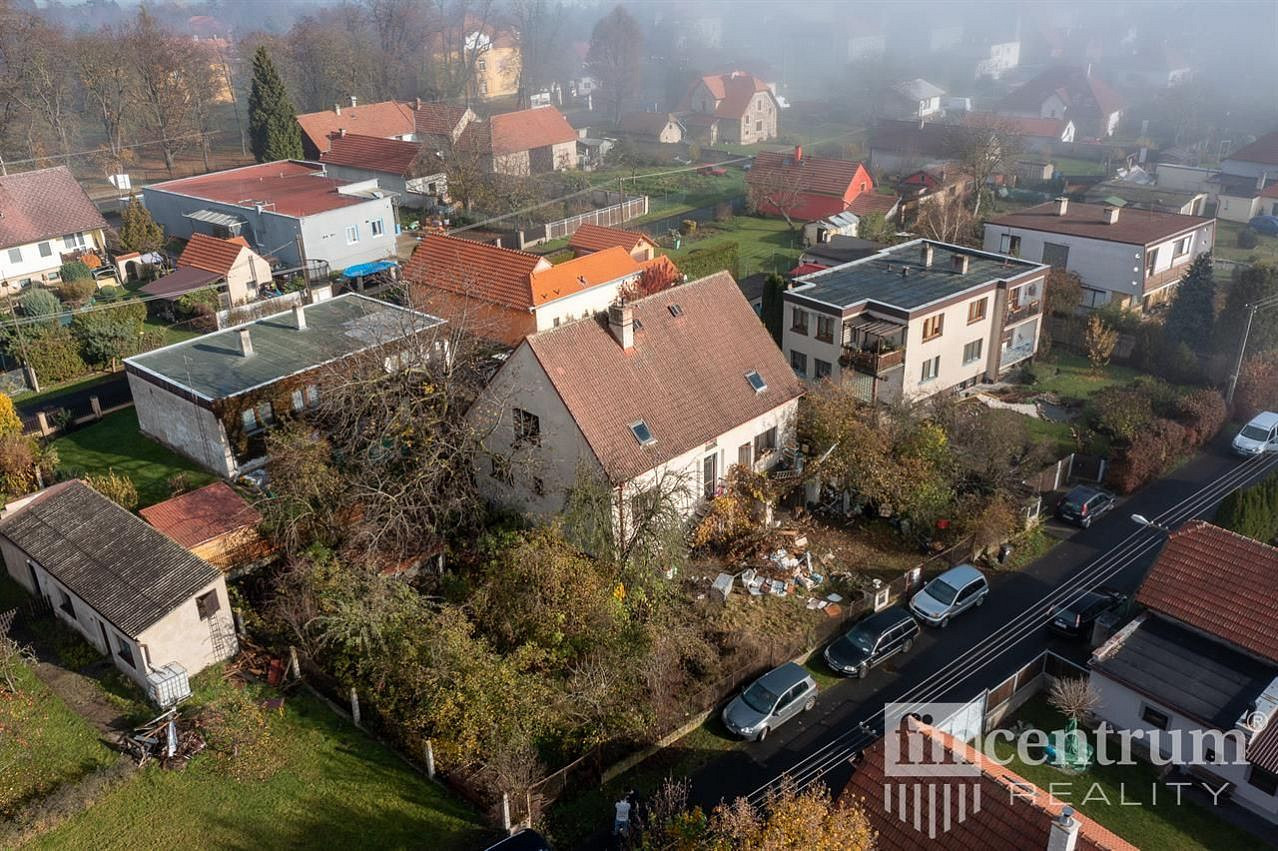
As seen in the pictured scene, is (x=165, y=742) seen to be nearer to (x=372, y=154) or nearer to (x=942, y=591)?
(x=942, y=591)

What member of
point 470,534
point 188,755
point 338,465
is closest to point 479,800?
point 188,755

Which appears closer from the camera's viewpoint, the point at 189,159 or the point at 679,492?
the point at 679,492

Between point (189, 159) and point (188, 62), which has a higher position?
point (188, 62)

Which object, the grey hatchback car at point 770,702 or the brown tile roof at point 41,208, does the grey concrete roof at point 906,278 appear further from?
the brown tile roof at point 41,208

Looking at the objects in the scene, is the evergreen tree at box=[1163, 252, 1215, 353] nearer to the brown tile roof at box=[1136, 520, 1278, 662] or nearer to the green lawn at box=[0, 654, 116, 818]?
the brown tile roof at box=[1136, 520, 1278, 662]

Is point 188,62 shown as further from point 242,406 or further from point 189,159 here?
point 242,406

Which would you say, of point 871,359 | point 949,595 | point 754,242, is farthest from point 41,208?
point 949,595
